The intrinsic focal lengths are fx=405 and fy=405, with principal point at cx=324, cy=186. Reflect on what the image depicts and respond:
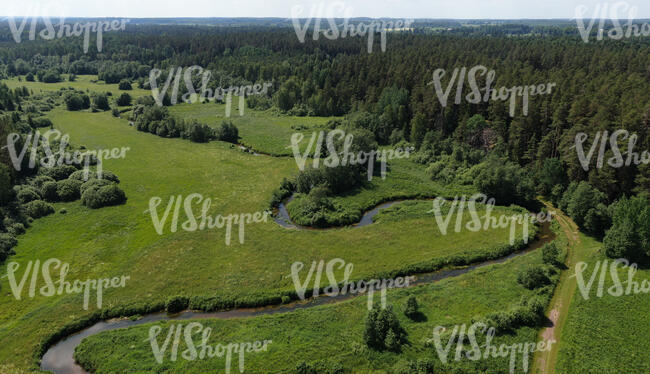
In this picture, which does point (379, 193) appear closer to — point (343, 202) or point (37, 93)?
point (343, 202)

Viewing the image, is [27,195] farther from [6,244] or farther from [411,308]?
[411,308]

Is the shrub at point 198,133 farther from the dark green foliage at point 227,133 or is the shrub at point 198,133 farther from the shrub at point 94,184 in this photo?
the shrub at point 94,184

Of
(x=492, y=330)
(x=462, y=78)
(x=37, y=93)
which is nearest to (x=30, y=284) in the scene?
(x=492, y=330)

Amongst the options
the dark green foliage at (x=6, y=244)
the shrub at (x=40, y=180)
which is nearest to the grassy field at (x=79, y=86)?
the shrub at (x=40, y=180)

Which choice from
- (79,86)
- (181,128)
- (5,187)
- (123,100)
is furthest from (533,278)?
(79,86)

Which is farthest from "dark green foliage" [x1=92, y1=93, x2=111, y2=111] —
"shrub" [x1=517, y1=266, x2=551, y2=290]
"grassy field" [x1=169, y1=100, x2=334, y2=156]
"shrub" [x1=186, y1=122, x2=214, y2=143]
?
"shrub" [x1=517, y1=266, x2=551, y2=290]

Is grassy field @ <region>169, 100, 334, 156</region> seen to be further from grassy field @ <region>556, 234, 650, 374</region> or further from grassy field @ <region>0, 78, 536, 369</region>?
grassy field @ <region>556, 234, 650, 374</region>

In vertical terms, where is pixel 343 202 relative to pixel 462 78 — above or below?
below
